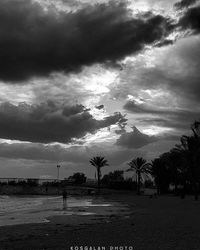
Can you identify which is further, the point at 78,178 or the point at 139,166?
the point at 78,178

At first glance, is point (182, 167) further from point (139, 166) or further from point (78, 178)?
point (78, 178)

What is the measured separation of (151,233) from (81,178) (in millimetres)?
130718

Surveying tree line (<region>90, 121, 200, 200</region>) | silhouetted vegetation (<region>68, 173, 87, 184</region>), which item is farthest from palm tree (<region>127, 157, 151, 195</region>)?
silhouetted vegetation (<region>68, 173, 87, 184</region>)

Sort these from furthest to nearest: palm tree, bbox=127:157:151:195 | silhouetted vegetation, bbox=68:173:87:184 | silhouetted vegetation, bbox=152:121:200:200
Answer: silhouetted vegetation, bbox=68:173:87:184, palm tree, bbox=127:157:151:195, silhouetted vegetation, bbox=152:121:200:200

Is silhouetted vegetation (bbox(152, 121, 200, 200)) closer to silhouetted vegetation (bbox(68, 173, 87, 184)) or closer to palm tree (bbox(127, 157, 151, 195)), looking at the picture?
palm tree (bbox(127, 157, 151, 195))

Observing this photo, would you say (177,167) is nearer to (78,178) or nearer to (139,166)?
(139,166)

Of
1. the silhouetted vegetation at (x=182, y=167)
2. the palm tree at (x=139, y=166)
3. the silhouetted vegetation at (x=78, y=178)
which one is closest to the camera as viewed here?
the silhouetted vegetation at (x=182, y=167)

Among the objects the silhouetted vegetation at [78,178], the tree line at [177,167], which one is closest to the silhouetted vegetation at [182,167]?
the tree line at [177,167]

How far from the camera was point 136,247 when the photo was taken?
14641 millimetres

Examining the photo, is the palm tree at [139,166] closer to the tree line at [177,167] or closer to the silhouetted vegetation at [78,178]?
the tree line at [177,167]

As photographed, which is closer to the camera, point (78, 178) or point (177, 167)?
point (177, 167)

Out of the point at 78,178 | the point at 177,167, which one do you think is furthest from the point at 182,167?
the point at 78,178

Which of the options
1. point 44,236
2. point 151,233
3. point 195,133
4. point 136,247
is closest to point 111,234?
point 151,233

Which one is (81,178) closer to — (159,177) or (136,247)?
(159,177)
